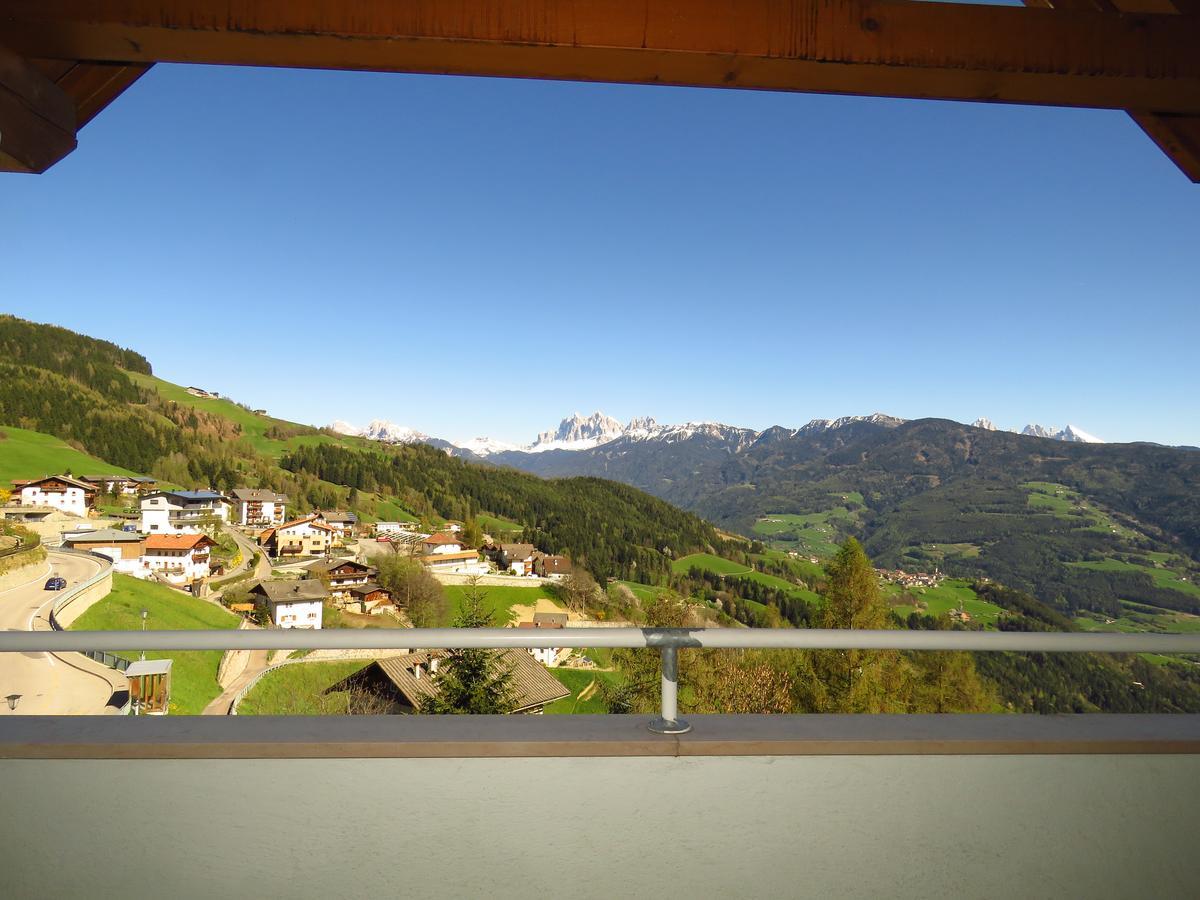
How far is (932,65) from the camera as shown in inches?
53.2

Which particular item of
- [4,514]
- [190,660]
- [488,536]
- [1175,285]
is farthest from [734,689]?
[488,536]

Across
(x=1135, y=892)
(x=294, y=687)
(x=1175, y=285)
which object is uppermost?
(x=1175, y=285)

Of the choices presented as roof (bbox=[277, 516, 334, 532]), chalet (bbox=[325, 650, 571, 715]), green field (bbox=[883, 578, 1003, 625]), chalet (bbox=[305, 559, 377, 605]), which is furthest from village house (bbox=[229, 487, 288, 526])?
green field (bbox=[883, 578, 1003, 625])

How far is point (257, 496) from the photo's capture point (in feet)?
189

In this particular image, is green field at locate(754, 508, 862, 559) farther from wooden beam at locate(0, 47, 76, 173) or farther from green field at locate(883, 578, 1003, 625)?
wooden beam at locate(0, 47, 76, 173)

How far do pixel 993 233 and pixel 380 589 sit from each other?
6652cm

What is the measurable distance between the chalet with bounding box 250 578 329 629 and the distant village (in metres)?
0.05

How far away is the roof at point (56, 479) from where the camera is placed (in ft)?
140

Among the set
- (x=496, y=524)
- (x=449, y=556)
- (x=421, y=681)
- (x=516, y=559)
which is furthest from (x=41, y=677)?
(x=496, y=524)

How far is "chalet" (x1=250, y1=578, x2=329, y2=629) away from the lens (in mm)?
29875

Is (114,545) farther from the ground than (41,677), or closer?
farther from the ground

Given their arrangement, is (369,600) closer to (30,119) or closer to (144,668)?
(144,668)

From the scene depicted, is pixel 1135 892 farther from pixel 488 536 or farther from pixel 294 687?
pixel 488 536

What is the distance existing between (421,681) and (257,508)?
54.5 metres
